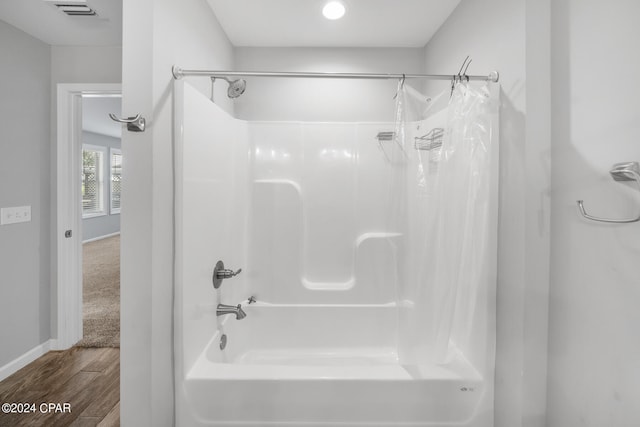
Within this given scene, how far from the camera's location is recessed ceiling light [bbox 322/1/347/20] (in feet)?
5.81

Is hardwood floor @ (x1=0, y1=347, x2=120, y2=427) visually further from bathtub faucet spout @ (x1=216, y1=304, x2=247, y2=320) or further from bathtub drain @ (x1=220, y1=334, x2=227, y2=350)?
bathtub faucet spout @ (x1=216, y1=304, x2=247, y2=320)

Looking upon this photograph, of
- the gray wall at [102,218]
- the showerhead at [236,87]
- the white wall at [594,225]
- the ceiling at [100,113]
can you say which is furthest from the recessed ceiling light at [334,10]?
the gray wall at [102,218]

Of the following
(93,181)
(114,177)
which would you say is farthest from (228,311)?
(114,177)

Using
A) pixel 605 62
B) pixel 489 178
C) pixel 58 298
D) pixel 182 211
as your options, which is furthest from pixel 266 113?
pixel 58 298

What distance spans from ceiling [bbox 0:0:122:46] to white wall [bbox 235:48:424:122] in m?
0.84

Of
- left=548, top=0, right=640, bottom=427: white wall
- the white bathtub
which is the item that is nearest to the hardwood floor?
the white bathtub

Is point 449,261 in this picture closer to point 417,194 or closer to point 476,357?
point 417,194

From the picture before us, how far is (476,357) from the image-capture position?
1315mm

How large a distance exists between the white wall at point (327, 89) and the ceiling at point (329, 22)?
8 centimetres

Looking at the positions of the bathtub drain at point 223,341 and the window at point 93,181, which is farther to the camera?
the window at point 93,181

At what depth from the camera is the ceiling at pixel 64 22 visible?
1.87 metres

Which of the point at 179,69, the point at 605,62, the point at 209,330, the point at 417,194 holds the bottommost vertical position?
the point at 209,330

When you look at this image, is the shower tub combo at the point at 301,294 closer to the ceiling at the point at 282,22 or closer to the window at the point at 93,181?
the ceiling at the point at 282,22

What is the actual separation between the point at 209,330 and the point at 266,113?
1606 millimetres
